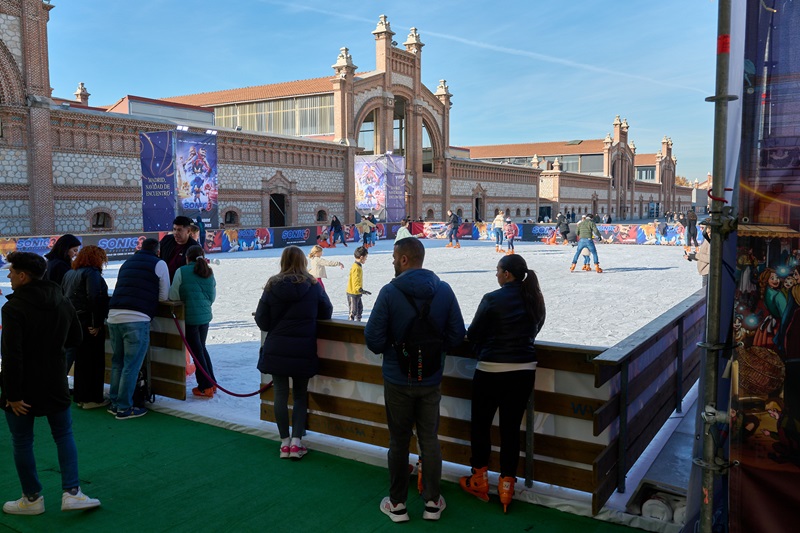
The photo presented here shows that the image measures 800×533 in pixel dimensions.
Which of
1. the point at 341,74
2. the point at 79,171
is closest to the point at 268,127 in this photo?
the point at 341,74

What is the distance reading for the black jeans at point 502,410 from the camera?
394cm

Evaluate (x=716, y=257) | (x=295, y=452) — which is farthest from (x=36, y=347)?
(x=716, y=257)

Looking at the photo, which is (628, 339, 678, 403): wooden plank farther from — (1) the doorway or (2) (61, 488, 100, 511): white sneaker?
(1) the doorway

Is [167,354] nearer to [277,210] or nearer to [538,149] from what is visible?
[277,210]

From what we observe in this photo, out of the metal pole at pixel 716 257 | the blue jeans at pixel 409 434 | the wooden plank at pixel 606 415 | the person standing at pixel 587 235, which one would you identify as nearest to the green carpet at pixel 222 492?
the blue jeans at pixel 409 434

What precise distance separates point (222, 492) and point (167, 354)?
2347 mm

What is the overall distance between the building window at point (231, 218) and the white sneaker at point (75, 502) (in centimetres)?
2841

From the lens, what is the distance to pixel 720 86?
2777 millimetres

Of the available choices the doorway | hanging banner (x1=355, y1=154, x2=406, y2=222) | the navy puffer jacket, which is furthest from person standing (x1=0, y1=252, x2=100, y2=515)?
hanging banner (x1=355, y1=154, x2=406, y2=222)

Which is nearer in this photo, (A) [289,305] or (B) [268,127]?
(A) [289,305]

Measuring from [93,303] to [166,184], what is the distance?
1811cm

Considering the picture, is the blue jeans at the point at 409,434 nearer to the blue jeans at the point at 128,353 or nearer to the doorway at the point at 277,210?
the blue jeans at the point at 128,353

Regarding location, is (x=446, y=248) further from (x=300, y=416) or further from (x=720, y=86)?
(x=720, y=86)

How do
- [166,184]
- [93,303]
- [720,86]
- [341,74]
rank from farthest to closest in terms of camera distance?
[341,74] < [166,184] < [93,303] < [720,86]
